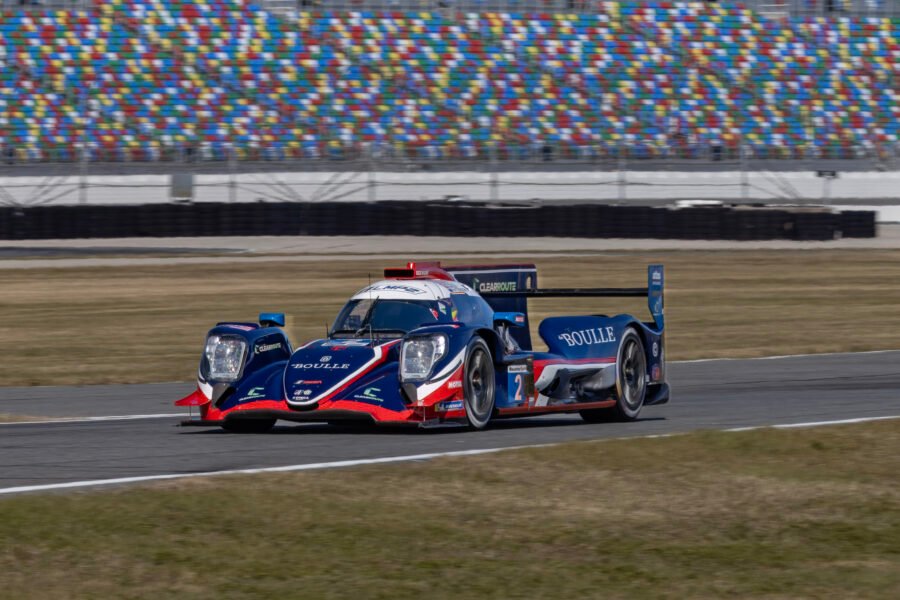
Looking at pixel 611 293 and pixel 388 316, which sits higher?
pixel 611 293

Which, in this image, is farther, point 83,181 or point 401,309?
point 83,181

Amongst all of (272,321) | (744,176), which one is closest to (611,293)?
(272,321)

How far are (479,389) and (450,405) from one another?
1.43ft

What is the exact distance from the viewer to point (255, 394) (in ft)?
32.1

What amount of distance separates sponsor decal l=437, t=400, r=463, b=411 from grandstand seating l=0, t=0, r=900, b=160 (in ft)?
120

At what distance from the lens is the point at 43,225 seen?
36.6m

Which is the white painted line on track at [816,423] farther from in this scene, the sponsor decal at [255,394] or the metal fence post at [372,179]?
the metal fence post at [372,179]

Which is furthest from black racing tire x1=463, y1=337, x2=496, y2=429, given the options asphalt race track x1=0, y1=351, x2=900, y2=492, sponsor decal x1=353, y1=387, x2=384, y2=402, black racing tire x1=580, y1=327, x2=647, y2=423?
black racing tire x1=580, y1=327, x2=647, y2=423

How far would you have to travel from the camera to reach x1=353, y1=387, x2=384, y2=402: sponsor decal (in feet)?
31.2

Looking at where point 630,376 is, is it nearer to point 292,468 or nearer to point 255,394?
point 255,394

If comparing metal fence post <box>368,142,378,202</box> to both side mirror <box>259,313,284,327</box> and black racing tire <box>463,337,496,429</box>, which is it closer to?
side mirror <box>259,313,284,327</box>

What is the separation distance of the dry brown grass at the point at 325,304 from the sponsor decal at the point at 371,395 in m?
6.01

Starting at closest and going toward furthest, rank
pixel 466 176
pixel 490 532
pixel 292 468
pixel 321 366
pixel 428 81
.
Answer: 1. pixel 490 532
2. pixel 292 468
3. pixel 321 366
4. pixel 466 176
5. pixel 428 81

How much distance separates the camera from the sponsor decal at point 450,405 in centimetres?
956
